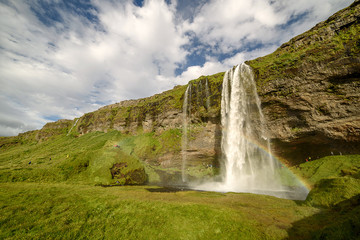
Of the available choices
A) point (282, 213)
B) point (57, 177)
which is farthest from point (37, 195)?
point (282, 213)

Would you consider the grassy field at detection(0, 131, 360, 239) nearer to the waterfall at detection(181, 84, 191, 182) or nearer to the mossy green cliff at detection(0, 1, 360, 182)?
the mossy green cliff at detection(0, 1, 360, 182)

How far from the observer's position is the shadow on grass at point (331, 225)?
17.2ft

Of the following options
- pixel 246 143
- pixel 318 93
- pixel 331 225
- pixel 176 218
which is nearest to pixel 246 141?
pixel 246 143

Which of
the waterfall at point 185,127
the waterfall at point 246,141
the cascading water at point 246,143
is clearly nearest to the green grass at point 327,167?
the cascading water at point 246,143

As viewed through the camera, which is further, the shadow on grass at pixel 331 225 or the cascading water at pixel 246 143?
the cascading water at pixel 246 143

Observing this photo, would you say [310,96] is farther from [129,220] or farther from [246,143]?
[129,220]

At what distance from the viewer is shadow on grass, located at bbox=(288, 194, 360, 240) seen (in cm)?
524

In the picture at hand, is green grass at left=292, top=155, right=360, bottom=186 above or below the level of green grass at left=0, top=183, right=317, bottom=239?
above

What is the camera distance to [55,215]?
942cm

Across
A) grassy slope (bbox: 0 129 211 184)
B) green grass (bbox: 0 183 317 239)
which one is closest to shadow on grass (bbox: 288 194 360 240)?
green grass (bbox: 0 183 317 239)

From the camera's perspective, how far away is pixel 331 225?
6.46 m

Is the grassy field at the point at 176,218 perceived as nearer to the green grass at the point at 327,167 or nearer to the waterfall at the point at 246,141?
the green grass at the point at 327,167

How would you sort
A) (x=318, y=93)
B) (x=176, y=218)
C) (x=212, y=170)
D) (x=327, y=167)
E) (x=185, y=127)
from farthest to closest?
(x=185, y=127) < (x=212, y=170) < (x=318, y=93) < (x=327, y=167) < (x=176, y=218)

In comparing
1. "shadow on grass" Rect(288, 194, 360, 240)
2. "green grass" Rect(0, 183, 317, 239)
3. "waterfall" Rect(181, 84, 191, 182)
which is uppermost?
"waterfall" Rect(181, 84, 191, 182)
